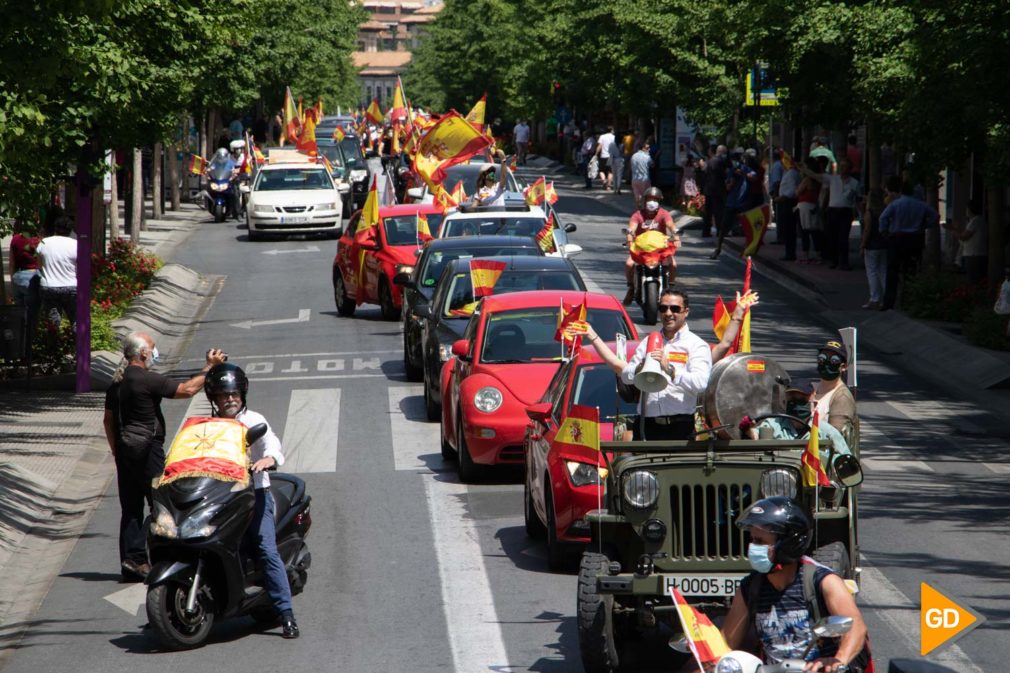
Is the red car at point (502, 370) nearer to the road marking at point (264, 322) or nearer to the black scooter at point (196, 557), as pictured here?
the black scooter at point (196, 557)

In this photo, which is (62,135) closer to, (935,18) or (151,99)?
(151,99)

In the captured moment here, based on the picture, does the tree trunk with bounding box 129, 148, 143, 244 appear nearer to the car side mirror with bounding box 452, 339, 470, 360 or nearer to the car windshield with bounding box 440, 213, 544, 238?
the car windshield with bounding box 440, 213, 544, 238

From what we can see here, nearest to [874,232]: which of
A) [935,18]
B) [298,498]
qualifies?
[935,18]

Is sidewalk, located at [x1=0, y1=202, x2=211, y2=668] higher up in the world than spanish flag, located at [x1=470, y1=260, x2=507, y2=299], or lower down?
lower down

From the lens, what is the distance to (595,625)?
847cm

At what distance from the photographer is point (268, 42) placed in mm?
48250

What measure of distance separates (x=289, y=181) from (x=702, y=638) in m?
35.1

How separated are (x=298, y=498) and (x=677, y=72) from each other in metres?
35.0

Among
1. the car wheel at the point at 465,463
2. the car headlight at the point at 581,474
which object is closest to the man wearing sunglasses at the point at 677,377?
the car headlight at the point at 581,474

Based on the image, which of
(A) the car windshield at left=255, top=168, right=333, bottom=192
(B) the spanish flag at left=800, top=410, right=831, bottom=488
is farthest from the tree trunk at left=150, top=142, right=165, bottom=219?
(B) the spanish flag at left=800, top=410, right=831, bottom=488

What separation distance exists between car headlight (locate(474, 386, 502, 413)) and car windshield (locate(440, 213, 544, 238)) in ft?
29.5

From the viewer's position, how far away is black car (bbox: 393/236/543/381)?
794 inches

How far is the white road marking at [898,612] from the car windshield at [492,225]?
1219 cm

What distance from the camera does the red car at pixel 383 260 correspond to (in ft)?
82.2
